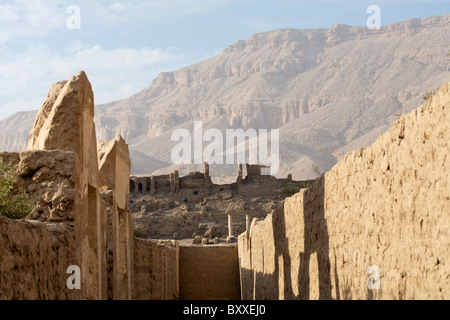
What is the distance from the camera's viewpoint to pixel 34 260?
486 centimetres

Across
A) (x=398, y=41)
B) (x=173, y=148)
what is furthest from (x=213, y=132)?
(x=398, y=41)

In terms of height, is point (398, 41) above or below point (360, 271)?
above

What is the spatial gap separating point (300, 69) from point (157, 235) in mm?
128655

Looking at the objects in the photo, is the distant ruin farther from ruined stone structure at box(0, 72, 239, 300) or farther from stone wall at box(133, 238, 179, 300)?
ruined stone structure at box(0, 72, 239, 300)

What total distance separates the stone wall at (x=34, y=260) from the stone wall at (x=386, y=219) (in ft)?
8.83

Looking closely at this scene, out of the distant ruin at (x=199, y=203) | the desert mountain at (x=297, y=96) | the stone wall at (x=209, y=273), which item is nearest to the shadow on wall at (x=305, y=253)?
the stone wall at (x=209, y=273)

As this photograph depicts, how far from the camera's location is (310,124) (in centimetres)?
13138

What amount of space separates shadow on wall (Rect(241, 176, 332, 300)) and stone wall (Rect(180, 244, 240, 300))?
1171 cm

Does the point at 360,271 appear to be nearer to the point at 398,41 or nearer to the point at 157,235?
the point at 157,235

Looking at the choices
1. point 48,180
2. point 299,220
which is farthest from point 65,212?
point 299,220

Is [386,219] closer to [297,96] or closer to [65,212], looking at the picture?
[65,212]

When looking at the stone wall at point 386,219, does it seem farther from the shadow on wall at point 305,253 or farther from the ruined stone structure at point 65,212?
the ruined stone structure at point 65,212

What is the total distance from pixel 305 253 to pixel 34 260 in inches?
196

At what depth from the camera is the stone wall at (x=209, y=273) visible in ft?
81.9
